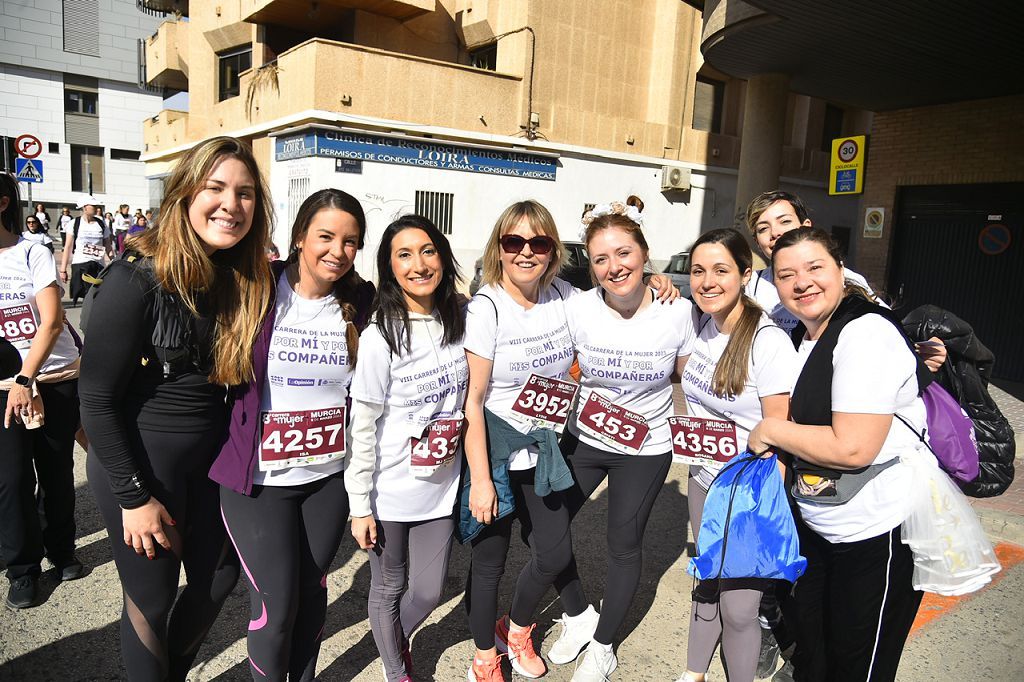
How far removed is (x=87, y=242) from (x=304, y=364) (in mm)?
12799

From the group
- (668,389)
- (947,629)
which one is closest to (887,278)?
(947,629)

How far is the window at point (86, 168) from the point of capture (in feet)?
116

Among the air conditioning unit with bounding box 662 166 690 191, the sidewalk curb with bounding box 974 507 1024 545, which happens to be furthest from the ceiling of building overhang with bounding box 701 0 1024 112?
the air conditioning unit with bounding box 662 166 690 191

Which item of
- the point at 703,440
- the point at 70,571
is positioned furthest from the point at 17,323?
the point at 703,440

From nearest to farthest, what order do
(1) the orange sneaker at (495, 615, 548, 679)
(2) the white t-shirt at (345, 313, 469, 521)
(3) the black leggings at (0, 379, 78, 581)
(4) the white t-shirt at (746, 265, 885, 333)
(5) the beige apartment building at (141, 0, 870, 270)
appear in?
(2) the white t-shirt at (345, 313, 469, 521)
(1) the orange sneaker at (495, 615, 548, 679)
(3) the black leggings at (0, 379, 78, 581)
(4) the white t-shirt at (746, 265, 885, 333)
(5) the beige apartment building at (141, 0, 870, 270)

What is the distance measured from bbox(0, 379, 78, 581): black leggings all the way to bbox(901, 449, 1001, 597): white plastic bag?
3.82 m

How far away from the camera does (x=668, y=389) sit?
3.06 metres

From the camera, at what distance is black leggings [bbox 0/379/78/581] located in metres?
3.30

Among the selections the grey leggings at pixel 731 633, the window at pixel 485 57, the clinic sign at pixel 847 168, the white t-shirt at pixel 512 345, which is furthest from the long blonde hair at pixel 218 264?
the window at pixel 485 57

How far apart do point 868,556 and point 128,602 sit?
2497 mm

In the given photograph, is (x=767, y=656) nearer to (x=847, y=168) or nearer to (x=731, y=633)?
(x=731, y=633)

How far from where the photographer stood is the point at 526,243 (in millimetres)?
2867

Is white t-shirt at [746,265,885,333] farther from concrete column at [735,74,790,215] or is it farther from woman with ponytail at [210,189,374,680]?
concrete column at [735,74,790,215]

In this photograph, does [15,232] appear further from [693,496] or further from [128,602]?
[693,496]
